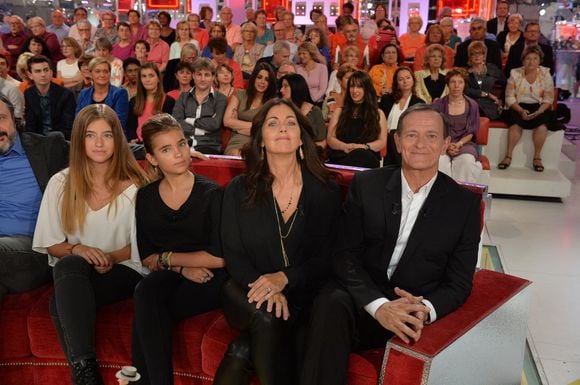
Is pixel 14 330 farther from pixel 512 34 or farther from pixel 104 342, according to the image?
pixel 512 34

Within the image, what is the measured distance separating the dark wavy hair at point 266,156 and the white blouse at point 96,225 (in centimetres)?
55

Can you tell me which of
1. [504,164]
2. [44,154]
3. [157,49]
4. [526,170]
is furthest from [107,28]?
[44,154]

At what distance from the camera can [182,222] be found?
2385mm

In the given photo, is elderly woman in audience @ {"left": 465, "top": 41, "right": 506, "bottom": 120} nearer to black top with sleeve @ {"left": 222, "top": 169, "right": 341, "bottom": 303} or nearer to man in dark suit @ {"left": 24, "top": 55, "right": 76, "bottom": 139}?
man in dark suit @ {"left": 24, "top": 55, "right": 76, "bottom": 139}

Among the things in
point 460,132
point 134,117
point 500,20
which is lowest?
point 460,132

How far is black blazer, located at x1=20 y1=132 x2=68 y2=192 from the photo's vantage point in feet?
8.87

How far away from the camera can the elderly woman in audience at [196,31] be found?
24.4ft

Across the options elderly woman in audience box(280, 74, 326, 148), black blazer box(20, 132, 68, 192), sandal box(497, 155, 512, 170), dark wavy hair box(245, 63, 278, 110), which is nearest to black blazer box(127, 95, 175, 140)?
dark wavy hair box(245, 63, 278, 110)

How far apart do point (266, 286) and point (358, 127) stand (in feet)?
7.89

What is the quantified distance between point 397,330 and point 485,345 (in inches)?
14.7

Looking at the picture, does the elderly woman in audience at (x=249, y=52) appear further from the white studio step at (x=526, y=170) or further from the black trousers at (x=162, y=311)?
the black trousers at (x=162, y=311)

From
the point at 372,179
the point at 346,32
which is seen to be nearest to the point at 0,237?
the point at 372,179

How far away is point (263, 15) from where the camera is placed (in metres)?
7.66

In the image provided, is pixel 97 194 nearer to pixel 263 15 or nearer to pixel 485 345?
pixel 485 345
